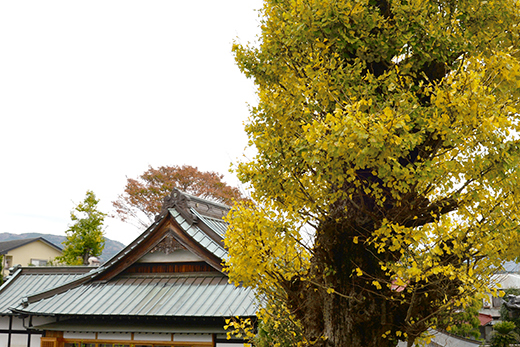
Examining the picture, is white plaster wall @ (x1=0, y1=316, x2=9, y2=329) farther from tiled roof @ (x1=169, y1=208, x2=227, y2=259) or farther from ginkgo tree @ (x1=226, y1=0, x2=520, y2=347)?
ginkgo tree @ (x1=226, y1=0, x2=520, y2=347)

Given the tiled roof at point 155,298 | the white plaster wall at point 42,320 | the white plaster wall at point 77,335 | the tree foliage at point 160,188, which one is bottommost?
the white plaster wall at point 77,335

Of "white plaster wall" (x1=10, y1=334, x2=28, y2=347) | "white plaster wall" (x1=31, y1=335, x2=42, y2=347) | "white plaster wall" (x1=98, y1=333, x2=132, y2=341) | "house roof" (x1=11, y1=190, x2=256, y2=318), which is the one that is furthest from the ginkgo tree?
"white plaster wall" (x1=10, y1=334, x2=28, y2=347)

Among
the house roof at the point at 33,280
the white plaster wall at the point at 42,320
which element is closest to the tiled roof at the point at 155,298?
the white plaster wall at the point at 42,320

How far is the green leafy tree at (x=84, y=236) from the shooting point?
27.8 m

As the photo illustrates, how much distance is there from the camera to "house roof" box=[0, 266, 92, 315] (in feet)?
55.1

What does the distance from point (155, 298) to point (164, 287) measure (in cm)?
58

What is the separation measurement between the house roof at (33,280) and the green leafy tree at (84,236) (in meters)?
9.10

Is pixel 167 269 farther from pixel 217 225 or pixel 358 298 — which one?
pixel 358 298

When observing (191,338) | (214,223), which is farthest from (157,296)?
(214,223)

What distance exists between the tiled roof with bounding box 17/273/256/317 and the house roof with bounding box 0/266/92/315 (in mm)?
3931

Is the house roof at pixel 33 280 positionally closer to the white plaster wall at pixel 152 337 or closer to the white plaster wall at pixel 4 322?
the white plaster wall at pixel 4 322

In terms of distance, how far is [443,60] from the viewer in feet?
18.3

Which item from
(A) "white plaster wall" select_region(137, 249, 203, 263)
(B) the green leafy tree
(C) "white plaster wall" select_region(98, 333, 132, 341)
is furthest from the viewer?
(B) the green leafy tree

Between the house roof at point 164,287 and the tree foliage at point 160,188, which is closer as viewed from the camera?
the house roof at point 164,287
